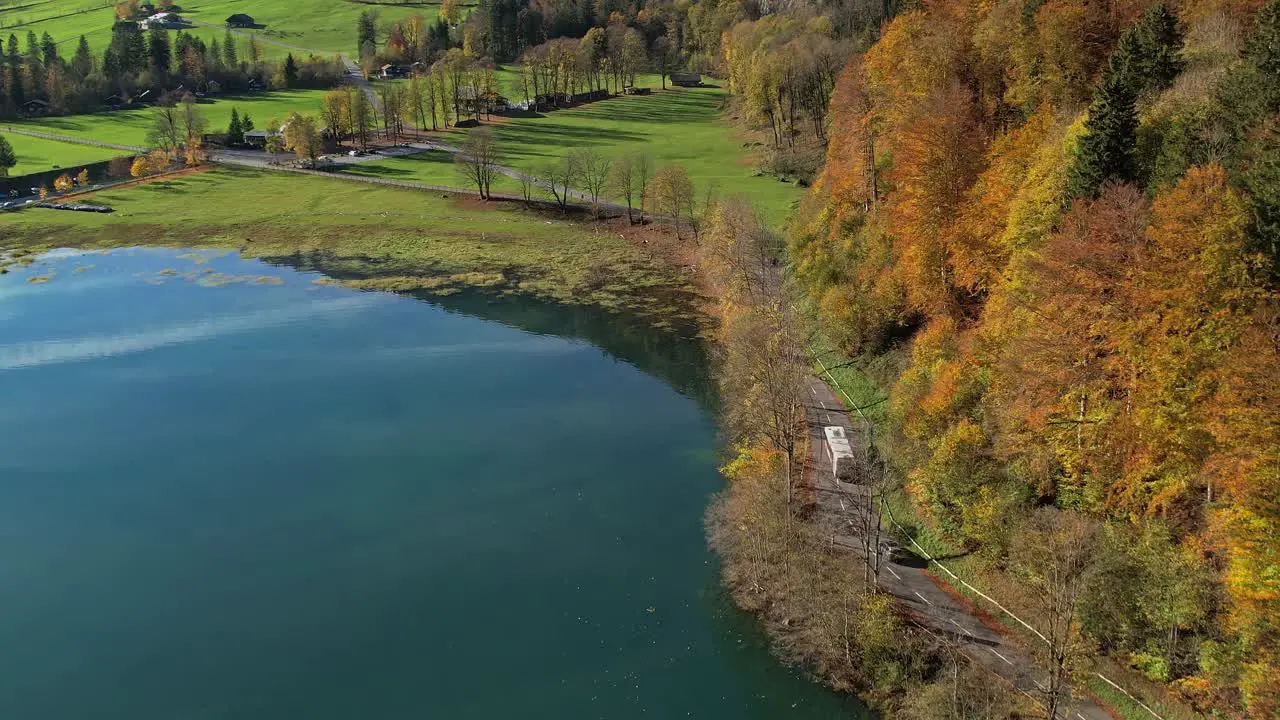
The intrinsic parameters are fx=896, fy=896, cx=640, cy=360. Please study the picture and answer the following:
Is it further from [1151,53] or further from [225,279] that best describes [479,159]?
[1151,53]

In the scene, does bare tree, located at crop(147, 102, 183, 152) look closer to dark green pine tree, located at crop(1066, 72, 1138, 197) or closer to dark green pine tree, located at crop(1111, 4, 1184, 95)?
dark green pine tree, located at crop(1111, 4, 1184, 95)

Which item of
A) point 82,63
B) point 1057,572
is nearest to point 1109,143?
point 1057,572

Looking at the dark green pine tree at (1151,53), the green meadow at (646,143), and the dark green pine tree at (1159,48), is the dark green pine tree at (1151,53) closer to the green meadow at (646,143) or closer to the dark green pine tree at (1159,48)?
the dark green pine tree at (1159,48)

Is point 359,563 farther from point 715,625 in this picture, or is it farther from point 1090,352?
point 1090,352

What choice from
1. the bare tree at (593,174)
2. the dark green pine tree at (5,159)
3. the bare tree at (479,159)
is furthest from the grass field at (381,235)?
the dark green pine tree at (5,159)

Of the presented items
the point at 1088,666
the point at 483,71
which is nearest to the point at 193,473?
the point at 1088,666

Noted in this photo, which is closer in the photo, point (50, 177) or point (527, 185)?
point (527, 185)

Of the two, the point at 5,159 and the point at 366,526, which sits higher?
the point at 5,159

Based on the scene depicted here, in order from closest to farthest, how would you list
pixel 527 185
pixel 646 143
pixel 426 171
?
pixel 527 185 < pixel 426 171 < pixel 646 143
